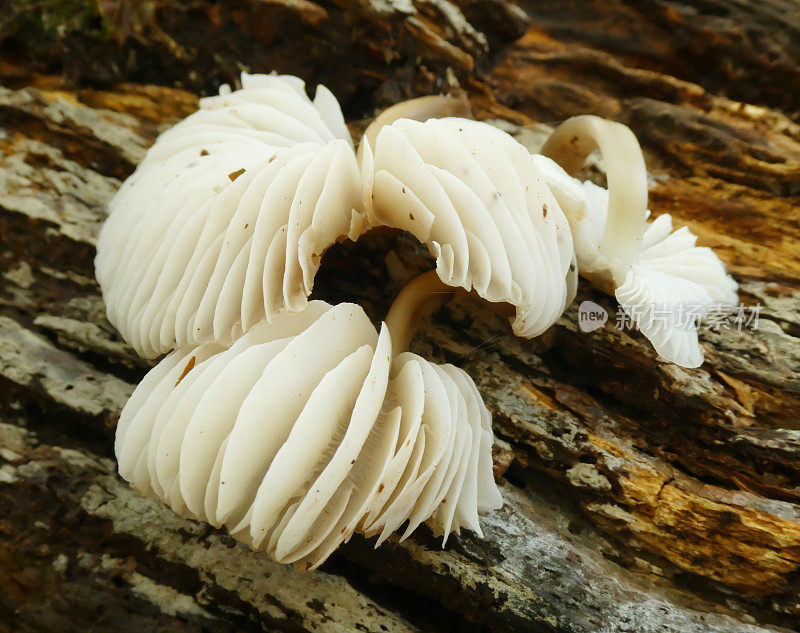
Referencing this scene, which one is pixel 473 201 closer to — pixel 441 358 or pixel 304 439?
pixel 304 439

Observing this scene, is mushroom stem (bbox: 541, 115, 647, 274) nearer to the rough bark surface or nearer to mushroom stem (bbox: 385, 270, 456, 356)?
the rough bark surface

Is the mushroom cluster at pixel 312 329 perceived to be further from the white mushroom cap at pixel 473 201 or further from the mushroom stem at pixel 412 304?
the mushroom stem at pixel 412 304

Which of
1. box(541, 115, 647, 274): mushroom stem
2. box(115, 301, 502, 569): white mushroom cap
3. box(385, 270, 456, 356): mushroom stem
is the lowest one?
box(115, 301, 502, 569): white mushroom cap

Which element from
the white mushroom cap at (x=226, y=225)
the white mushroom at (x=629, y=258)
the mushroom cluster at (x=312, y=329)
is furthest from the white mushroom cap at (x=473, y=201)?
the white mushroom at (x=629, y=258)

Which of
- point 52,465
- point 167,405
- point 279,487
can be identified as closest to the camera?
point 279,487

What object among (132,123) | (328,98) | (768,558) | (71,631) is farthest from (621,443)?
(132,123)

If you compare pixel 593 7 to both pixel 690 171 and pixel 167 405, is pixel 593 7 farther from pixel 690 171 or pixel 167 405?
pixel 167 405

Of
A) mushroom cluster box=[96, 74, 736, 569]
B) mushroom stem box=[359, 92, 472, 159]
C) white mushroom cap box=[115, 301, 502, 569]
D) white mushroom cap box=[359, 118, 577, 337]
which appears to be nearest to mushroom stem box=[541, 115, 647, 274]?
mushroom cluster box=[96, 74, 736, 569]

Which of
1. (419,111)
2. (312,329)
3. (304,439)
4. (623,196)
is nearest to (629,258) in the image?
(623,196)
